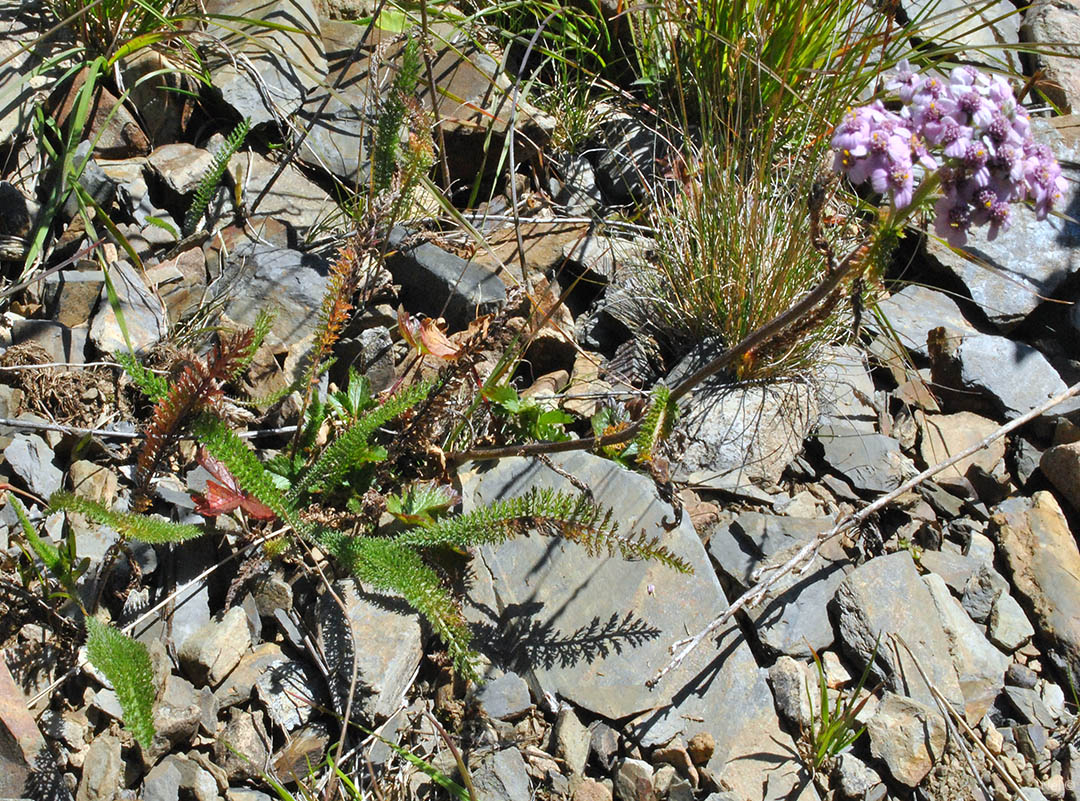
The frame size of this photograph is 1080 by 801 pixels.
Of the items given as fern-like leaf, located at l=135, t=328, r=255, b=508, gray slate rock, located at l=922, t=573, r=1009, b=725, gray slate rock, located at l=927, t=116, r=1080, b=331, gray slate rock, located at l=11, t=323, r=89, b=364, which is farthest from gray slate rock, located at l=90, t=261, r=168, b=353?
gray slate rock, located at l=927, t=116, r=1080, b=331

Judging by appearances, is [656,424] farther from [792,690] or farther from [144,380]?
[144,380]

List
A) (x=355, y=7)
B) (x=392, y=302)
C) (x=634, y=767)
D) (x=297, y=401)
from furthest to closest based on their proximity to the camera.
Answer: (x=355, y=7) < (x=392, y=302) < (x=297, y=401) < (x=634, y=767)

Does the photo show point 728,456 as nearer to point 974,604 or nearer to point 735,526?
point 735,526

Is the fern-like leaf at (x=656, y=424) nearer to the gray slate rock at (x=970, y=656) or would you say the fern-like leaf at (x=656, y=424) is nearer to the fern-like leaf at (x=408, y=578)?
the fern-like leaf at (x=408, y=578)

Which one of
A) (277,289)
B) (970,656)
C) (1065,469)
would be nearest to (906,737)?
(970,656)

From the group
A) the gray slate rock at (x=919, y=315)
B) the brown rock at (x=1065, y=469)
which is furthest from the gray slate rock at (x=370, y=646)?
the brown rock at (x=1065, y=469)

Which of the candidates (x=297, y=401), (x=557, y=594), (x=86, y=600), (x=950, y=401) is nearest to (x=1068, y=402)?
(x=950, y=401)
